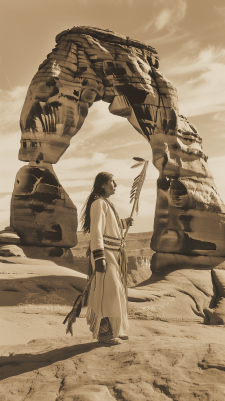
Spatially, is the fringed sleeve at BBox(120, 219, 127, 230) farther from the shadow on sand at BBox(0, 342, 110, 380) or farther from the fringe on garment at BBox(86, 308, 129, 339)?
the shadow on sand at BBox(0, 342, 110, 380)

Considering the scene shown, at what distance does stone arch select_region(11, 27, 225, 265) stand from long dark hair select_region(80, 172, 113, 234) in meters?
4.60

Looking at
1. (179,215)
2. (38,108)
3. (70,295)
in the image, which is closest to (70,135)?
(38,108)

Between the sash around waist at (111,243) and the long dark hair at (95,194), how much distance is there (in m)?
0.46

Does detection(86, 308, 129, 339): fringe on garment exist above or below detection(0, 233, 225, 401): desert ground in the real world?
above

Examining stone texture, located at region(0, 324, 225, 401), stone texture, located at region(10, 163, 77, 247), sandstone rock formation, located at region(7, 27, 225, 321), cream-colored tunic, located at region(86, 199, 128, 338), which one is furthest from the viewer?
sandstone rock formation, located at region(7, 27, 225, 321)

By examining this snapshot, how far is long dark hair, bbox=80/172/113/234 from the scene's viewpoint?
13.7ft

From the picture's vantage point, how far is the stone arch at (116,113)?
891 cm

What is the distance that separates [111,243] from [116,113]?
651cm

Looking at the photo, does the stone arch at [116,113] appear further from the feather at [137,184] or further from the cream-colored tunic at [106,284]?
the cream-colored tunic at [106,284]

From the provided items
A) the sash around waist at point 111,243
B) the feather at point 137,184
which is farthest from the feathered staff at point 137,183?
the sash around waist at point 111,243

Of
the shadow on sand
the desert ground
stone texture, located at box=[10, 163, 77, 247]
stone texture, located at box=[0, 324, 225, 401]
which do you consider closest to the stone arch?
stone texture, located at box=[10, 163, 77, 247]

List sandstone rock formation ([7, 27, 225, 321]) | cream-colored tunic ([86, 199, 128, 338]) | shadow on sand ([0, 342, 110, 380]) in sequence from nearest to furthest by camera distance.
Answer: shadow on sand ([0, 342, 110, 380])
cream-colored tunic ([86, 199, 128, 338])
sandstone rock formation ([7, 27, 225, 321])

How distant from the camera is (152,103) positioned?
983 centimetres

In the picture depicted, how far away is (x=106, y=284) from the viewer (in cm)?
379
